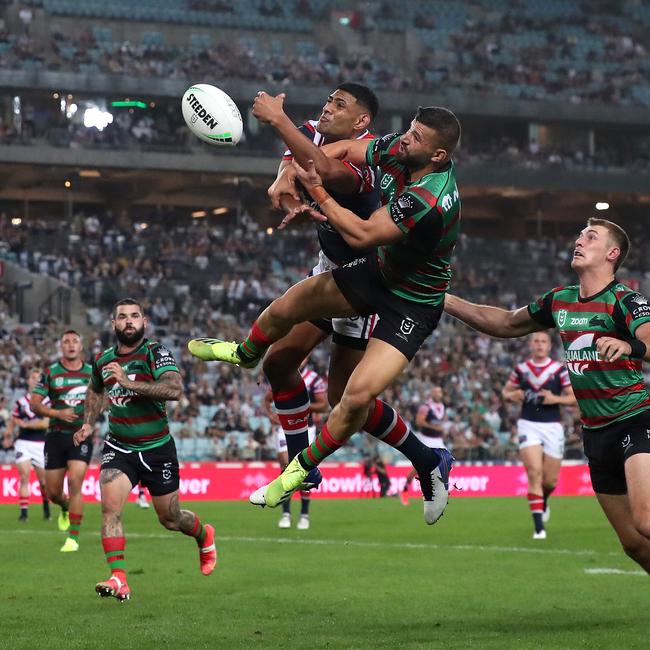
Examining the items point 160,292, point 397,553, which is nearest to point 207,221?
point 160,292

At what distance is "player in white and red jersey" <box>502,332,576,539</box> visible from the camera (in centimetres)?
1938

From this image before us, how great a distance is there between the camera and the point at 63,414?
17500 millimetres

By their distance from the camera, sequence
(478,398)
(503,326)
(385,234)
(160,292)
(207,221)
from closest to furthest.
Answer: (385,234)
(503,326)
(478,398)
(160,292)
(207,221)

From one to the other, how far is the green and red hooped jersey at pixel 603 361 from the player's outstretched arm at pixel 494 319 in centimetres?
43

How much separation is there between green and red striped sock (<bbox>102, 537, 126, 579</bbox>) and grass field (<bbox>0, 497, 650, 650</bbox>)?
1.21 feet

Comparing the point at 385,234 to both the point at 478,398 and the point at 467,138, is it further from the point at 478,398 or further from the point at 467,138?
the point at 467,138

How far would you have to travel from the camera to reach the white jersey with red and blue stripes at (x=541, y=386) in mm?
19562

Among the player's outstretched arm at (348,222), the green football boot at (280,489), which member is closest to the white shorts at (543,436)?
the green football boot at (280,489)

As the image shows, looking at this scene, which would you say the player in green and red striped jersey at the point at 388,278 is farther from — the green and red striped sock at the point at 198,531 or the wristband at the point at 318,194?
the green and red striped sock at the point at 198,531

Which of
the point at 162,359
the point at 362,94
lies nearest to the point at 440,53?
the point at 162,359

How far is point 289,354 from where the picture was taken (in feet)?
33.5

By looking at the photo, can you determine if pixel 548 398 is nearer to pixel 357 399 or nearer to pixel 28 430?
pixel 28 430

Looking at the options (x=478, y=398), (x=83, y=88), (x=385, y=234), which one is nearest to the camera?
(x=385, y=234)

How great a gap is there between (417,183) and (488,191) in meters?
48.6
